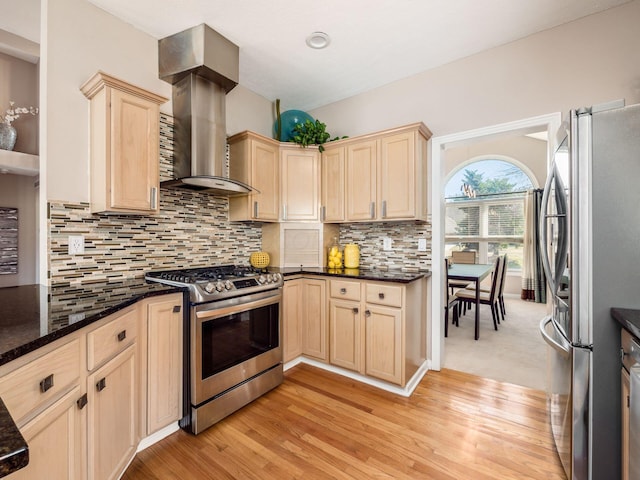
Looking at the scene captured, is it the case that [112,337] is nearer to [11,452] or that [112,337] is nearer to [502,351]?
[11,452]

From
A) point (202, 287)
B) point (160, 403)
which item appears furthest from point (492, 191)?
point (160, 403)

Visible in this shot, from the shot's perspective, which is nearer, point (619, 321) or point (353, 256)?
point (619, 321)

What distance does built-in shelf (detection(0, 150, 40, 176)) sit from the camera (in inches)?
93.4

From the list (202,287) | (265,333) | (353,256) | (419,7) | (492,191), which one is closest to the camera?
(202,287)

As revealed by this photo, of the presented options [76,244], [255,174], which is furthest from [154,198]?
[255,174]

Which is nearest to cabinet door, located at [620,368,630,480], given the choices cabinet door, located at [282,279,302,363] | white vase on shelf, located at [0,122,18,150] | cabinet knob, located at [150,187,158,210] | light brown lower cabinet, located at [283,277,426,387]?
light brown lower cabinet, located at [283,277,426,387]

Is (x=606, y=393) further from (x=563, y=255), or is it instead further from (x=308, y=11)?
(x=308, y=11)

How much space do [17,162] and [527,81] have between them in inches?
168

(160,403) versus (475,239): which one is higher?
(475,239)

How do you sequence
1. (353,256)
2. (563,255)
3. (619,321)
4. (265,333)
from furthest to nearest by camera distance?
(353,256) < (265,333) < (563,255) < (619,321)

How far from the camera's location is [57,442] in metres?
1.02

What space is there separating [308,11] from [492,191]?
227 inches

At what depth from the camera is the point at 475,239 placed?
661cm

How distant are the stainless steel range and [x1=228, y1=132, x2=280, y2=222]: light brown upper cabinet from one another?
792 mm
